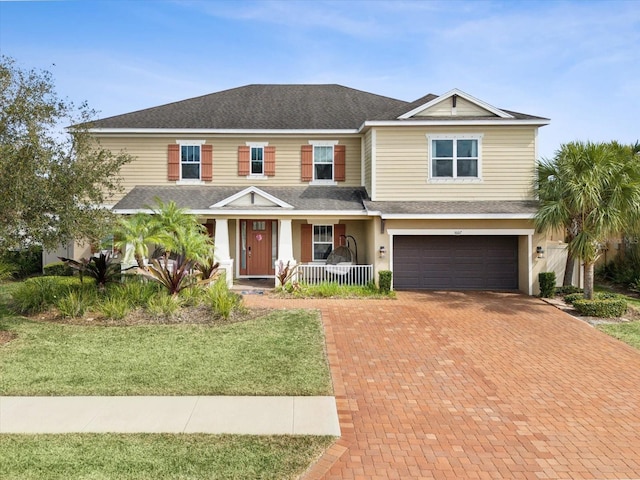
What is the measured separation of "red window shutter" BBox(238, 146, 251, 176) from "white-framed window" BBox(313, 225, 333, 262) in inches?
152

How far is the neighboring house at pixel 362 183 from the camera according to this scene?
1650cm

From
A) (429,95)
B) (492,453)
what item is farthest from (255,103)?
(492,453)

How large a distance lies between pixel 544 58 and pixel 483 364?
42.9 feet

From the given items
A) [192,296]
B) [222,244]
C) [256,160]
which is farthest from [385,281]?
[256,160]

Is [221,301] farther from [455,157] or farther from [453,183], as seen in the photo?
[455,157]

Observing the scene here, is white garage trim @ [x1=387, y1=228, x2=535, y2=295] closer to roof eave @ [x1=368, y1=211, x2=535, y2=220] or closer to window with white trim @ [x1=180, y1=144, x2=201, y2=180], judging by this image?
roof eave @ [x1=368, y1=211, x2=535, y2=220]

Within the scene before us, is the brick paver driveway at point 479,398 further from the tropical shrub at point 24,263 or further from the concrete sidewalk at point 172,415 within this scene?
the tropical shrub at point 24,263

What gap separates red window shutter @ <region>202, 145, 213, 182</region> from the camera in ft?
62.6

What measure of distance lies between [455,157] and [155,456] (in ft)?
49.0

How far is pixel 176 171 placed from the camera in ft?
62.6

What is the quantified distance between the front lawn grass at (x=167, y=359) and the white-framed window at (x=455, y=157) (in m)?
8.64

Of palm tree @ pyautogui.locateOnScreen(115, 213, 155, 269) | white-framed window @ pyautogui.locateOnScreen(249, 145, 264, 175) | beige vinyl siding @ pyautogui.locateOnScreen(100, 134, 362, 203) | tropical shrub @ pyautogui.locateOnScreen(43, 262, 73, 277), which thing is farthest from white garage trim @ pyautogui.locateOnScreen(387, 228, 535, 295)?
tropical shrub @ pyautogui.locateOnScreen(43, 262, 73, 277)

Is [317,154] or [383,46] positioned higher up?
[383,46]

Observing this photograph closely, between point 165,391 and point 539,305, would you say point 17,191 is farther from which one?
point 539,305
